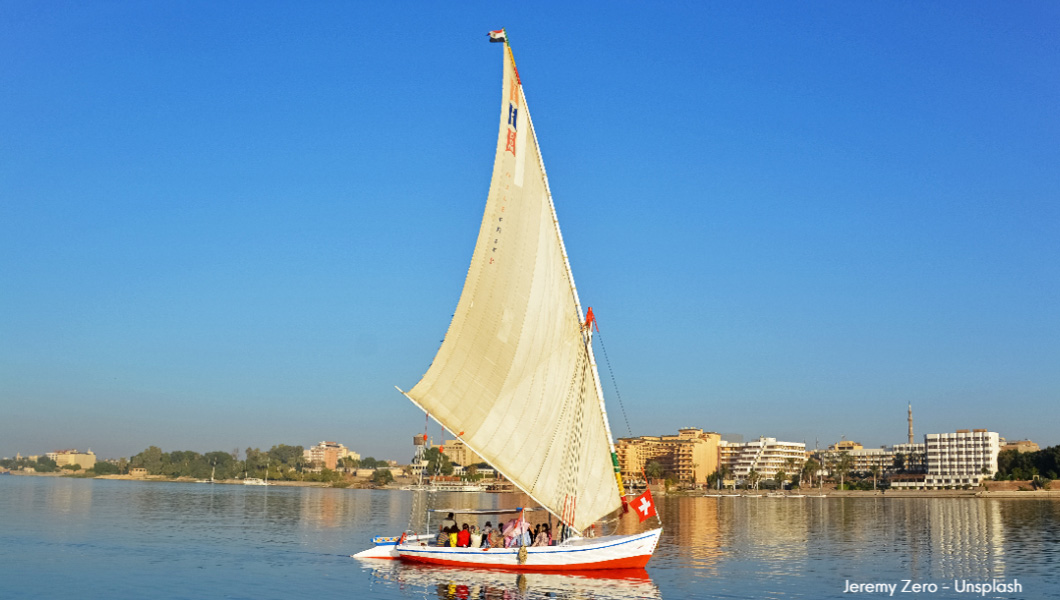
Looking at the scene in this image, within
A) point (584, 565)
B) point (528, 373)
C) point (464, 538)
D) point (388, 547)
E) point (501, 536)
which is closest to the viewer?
point (528, 373)

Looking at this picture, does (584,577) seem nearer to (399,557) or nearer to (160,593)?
(399,557)

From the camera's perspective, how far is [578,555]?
126 ft

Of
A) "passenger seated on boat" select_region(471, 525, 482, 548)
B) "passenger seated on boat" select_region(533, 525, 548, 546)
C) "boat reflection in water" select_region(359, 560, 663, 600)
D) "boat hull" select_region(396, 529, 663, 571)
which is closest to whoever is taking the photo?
"boat reflection in water" select_region(359, 560, 663, 600)

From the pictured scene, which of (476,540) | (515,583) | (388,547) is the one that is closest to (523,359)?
(476,540)

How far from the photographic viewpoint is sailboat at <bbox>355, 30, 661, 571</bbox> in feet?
121

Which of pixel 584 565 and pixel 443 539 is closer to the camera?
pixel 584 565

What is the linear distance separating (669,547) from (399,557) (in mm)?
21207

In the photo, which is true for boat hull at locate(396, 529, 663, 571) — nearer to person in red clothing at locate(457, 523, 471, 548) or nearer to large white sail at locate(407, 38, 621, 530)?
person in red clothing at locate(457, 523, 471, 548)

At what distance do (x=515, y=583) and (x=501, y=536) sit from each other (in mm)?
3886

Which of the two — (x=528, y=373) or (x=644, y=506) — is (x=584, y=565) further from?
(x=528, y=373)

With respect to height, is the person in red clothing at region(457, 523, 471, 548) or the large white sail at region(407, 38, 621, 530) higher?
the large white sail at region(407, 38, 621, 530)

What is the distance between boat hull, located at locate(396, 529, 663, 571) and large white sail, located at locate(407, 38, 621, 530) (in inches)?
49.1

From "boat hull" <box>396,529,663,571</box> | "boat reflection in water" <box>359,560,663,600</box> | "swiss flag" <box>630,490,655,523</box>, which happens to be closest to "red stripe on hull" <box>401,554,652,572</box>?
"boat hull" <box>396,529,663,571</box>

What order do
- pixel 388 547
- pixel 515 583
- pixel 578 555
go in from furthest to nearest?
pixel 388 547 → pixel 578 555 → pixel 515 583
